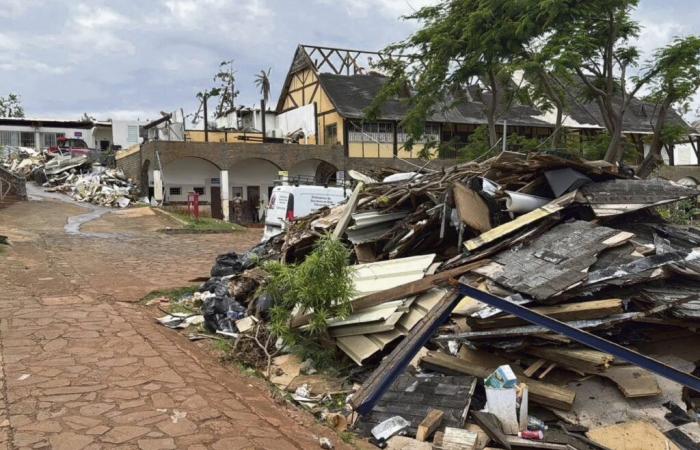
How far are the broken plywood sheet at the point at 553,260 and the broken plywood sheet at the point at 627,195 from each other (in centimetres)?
42

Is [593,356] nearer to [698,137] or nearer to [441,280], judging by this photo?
[441,280]

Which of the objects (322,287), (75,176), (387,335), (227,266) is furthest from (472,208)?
(75,176)

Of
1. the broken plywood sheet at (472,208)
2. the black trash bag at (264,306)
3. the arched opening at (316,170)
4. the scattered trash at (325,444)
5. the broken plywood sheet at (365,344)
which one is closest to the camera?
the scattered trash at (325,444)

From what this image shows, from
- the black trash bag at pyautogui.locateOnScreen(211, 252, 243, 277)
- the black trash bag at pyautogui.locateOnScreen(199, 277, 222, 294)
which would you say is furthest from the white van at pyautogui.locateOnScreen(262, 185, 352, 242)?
the black trash bag at pyautogui.locateOnScreen(199, 277, 222, 294)

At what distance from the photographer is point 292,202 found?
12383mm

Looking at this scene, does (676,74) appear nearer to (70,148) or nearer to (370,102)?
(370,102)

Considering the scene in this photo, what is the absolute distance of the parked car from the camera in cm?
3691

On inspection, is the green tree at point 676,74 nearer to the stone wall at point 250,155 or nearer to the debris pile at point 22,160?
the stone wall at point 250,155

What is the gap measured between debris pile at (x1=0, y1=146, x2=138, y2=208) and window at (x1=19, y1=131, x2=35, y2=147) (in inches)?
138

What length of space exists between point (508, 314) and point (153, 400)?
9.53 ft

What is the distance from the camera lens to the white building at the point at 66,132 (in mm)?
44562

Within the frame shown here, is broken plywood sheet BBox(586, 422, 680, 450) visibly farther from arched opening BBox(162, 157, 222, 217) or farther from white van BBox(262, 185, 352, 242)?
arched opening BBox(162, 157, 222, 217)

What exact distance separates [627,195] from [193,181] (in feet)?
81.7

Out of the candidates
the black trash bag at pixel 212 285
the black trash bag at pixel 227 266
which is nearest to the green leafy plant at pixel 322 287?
the black trash bag at pixel 212 285
